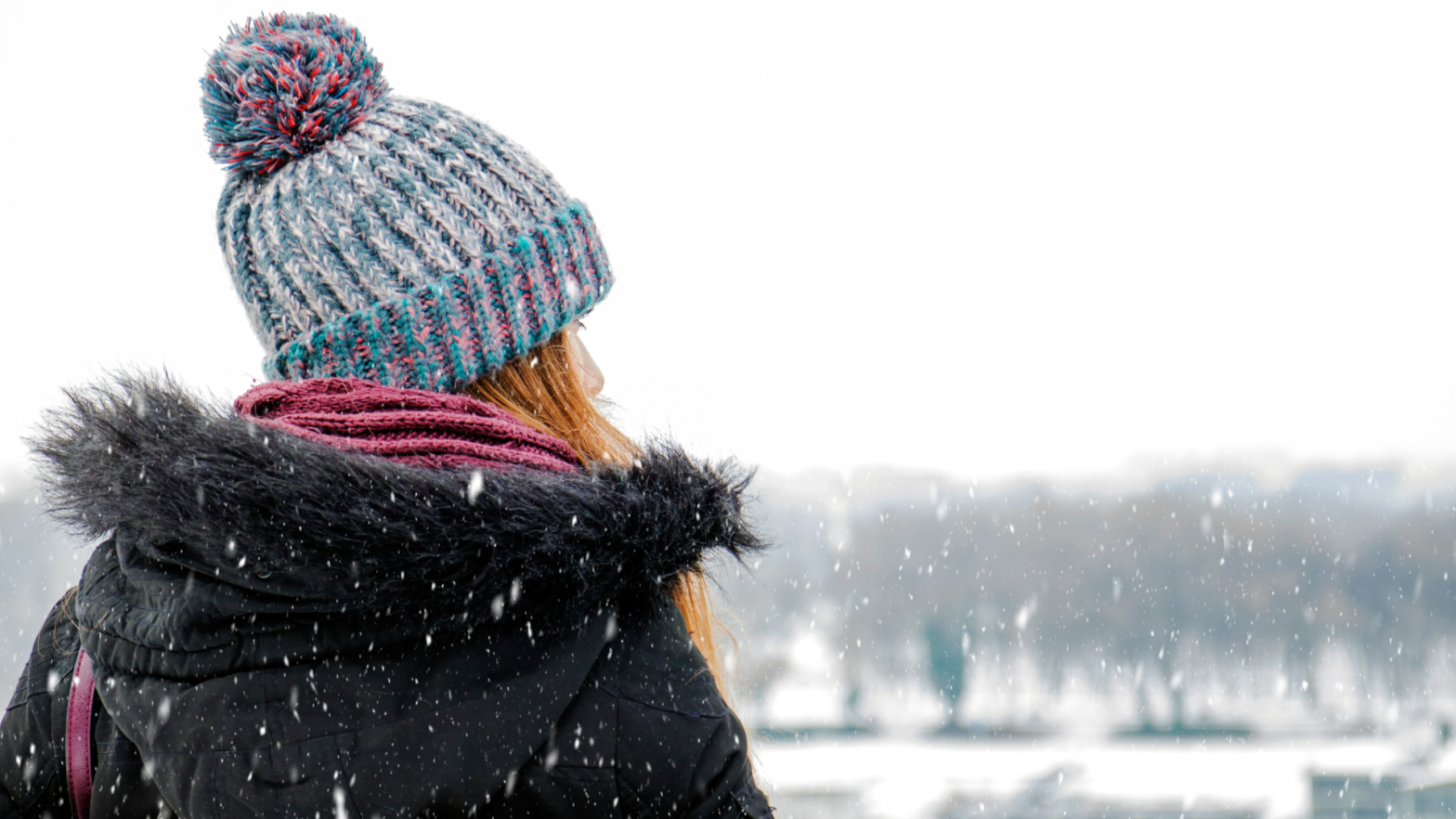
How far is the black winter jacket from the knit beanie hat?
0.33 metres

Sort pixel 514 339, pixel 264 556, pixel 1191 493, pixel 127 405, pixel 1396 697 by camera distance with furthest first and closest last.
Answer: pixel 1191 493, pixel 1396 697, pixel 514 339, pixel 127 405, pixel 264 556

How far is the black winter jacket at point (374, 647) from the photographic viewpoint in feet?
2.75

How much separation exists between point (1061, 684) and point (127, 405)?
14.0 m

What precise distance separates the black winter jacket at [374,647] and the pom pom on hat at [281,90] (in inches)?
21.5

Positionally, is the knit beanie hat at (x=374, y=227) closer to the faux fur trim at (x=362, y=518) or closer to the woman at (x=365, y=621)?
the woman at (x=365, y=621)

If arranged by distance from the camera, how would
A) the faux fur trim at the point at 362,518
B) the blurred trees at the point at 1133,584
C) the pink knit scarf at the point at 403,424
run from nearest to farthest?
the faux fur trim at the point at 362,518 → the pink knit scarf at the point at 403,424 → the blurred trees at the point at 1133,584

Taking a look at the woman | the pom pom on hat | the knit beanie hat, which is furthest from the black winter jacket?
the pom pom on hat

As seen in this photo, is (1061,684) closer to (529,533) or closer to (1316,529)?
(1316,529)

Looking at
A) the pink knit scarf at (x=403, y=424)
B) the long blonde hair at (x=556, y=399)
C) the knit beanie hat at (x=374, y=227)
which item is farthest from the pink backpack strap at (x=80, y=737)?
the long blonde hair at (x=556, y=399)

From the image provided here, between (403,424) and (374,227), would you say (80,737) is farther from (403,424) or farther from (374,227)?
(374,227)

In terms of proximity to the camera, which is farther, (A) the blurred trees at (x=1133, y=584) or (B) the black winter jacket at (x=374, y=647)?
(A) the blurred trees at (x=1133, y=584)

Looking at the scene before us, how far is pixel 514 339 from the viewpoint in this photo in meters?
1.27

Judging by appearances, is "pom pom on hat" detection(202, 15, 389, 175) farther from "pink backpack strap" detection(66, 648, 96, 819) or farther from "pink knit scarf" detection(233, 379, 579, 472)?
"pink backpack strap" detection(66, 648, 96, 819)

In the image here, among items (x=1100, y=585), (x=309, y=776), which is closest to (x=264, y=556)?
(x=309, y=776)
